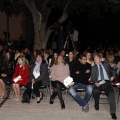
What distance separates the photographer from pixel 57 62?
1000 centimetres

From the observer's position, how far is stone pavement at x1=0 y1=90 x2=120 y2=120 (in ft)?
26.9

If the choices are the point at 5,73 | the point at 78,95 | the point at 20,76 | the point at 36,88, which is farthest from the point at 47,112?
the point at 5,73

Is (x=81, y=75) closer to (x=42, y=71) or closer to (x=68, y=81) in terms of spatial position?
(x=68, y=81)

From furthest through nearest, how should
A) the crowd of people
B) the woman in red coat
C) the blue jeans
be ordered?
the woman in red coat < the crowd of people < the blue jeans

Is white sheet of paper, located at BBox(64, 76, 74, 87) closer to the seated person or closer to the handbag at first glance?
the handbag

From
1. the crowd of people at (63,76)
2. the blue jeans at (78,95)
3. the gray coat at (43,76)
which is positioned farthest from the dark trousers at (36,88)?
the blue jeans at (78,95)

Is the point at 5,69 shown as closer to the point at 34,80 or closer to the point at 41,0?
the point at 34,80

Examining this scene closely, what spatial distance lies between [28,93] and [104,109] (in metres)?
2.30

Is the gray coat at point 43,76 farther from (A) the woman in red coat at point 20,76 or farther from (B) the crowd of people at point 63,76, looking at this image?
(A) the woman in red coat at point 20,76

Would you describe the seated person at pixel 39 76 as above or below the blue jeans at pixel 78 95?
above

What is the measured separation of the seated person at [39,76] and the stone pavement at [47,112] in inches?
13.7

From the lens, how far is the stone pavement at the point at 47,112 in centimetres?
821

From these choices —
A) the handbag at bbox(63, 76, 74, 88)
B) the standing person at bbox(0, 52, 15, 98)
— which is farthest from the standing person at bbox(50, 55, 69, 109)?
the standing person at bbox(0, 52, 15, 98)

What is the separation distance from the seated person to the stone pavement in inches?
13.7
